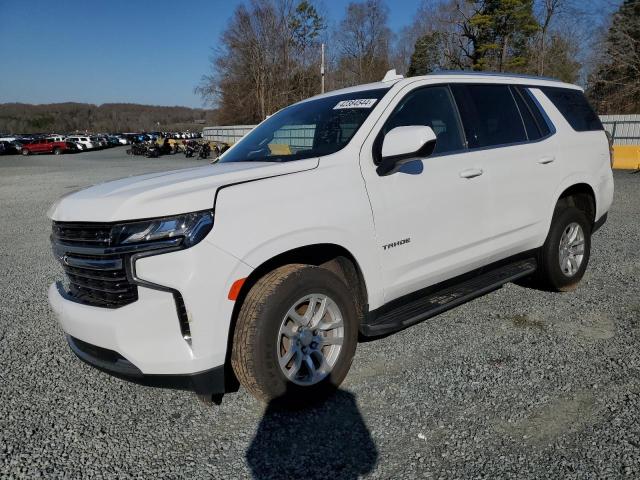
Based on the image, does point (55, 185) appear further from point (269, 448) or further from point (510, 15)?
point (510, 15)

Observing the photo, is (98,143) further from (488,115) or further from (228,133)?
(488,115)

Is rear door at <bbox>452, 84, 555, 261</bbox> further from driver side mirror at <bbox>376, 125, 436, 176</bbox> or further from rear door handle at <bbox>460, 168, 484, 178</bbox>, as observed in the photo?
driver side mirror at <bbox>376, 125, 436, 176</bbox>

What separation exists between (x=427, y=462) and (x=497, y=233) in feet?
6.46

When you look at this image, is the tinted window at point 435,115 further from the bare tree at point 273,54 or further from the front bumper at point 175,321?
the bare tree at point 273,54

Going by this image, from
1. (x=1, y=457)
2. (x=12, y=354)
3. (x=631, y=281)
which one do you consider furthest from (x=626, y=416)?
(x=12, y=354)

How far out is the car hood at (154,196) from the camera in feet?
7.50

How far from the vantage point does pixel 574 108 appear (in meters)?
4.54

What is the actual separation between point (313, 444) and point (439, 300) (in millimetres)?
1373

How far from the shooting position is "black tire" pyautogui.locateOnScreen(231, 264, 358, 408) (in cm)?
245

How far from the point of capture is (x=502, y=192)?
365cm

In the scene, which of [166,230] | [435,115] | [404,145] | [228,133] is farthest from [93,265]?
[228,133]

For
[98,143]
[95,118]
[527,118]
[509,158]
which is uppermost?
[95,118]

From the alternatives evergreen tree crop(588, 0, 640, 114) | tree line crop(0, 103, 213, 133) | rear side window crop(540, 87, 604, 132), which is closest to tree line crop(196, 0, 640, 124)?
evergreen tree crop(588, 0, 640, 114)

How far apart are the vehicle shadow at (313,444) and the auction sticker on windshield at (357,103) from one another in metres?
1.93
